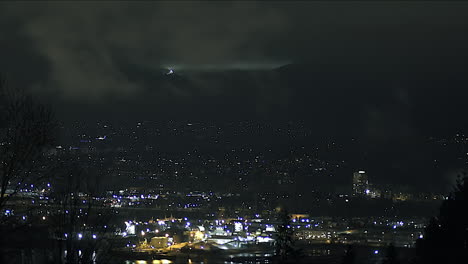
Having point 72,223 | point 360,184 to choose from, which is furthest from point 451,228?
point 360,184

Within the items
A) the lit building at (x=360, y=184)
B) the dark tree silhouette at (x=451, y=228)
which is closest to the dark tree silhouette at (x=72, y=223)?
the dark tree silhouette at (x=451, y=228)

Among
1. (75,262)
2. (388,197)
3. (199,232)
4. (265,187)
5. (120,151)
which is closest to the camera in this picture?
(75,262)

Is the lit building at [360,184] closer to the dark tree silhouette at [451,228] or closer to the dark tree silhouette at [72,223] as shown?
the dark tree silhouette at [451,228]

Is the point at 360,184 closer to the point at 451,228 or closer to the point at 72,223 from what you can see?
the point at 451,228

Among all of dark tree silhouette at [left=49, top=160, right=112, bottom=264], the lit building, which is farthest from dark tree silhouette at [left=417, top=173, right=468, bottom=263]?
the lit building

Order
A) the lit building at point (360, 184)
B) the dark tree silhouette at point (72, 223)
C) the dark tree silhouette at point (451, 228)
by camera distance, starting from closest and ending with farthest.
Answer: the dark tree silhouette at point (72, 223) → the dark tree silhouette at point (451, 228) → the lit building at point (360, 184)

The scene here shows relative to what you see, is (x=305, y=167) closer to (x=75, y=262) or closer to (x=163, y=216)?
(x=163, y=216)

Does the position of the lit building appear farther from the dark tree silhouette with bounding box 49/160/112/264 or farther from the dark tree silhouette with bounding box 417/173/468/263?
the dark tree silhouette with bounding box 49/160/112/264

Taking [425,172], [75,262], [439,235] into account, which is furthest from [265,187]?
[75,262]
